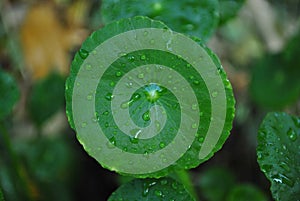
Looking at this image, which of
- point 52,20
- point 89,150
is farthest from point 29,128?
point 89,150

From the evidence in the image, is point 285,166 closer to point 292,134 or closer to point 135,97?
point 292,134

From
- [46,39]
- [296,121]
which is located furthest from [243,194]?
[46,39]

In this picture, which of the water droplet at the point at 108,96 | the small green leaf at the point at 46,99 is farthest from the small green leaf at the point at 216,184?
the water droplet at the point at 108,96

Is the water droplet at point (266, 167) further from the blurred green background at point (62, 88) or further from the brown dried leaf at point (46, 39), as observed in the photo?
the brown dried leaf at point (46, 39)

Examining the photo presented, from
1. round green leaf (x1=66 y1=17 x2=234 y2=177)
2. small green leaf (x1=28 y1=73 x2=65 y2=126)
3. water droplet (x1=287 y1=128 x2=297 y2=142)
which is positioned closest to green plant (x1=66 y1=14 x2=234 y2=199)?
round green leaf (x1=66 y1=17 x2=234 y2=177)

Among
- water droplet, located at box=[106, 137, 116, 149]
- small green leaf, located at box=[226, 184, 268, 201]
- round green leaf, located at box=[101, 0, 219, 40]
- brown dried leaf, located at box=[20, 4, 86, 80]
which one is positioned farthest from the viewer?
brown dried leaf, located at box=[20, 4, 86, 80]

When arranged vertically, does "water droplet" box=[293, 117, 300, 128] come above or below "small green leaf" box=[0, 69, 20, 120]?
above

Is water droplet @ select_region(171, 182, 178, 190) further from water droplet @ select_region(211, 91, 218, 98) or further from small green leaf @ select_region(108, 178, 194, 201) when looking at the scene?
water droplet @ select_region(211, 91, 218, 98)
